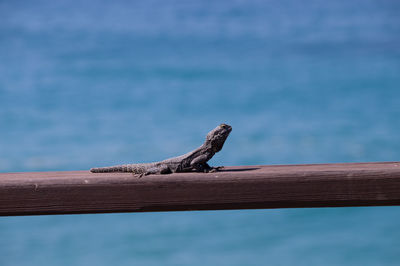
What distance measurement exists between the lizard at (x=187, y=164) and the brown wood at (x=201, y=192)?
227 millimetres

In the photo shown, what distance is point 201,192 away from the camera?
7.75ft

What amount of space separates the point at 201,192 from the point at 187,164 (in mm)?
554

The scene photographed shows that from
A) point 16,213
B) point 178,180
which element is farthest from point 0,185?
point 178,180

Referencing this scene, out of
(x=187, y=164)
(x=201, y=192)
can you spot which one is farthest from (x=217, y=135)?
(x=201, y=192)

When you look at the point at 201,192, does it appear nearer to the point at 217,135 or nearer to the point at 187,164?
the point at 187,164

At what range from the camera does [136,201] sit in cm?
238

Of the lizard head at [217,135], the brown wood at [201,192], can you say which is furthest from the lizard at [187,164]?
the brown wood at [201,192]

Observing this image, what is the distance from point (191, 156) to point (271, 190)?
0.68 m

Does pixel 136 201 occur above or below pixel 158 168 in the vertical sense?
below

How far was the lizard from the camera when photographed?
8.92 feet

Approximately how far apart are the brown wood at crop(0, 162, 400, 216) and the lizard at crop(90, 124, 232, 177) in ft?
0.74

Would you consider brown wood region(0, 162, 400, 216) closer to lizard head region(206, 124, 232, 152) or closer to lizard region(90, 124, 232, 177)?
lizard region(90, 124, 232, 177)

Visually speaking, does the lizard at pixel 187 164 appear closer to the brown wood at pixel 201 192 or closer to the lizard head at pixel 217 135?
the lizard head at pixel 217 135

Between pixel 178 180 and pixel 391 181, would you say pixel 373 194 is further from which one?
pixel 178 180
